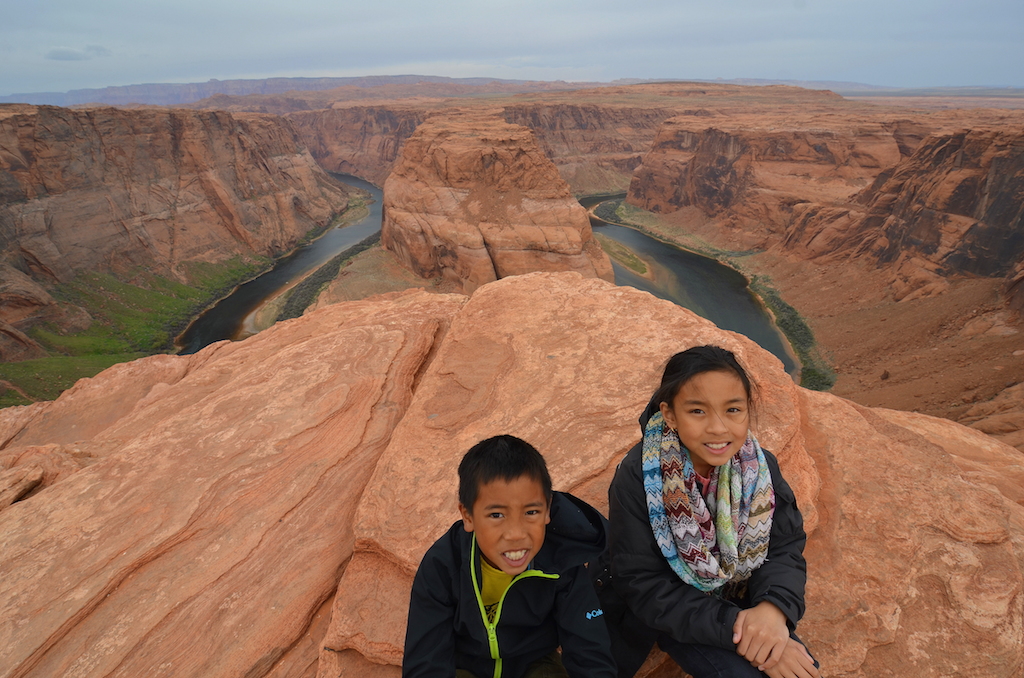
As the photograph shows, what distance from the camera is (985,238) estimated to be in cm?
2966

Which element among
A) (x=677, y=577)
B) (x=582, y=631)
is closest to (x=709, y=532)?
(x=677, y=577)

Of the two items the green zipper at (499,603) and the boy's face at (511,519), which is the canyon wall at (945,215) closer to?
the green zipper at (499,603)

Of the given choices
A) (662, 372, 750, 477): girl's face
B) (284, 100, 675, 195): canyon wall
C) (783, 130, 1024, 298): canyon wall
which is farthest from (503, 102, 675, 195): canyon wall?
(662, 372, 750, 477): girl's face

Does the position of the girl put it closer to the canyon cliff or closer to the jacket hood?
the jacket hood

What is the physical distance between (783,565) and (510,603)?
174 centimetres

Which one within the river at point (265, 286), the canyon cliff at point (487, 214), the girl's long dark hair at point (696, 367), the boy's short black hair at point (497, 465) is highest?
the girl's long dark hair at point (696, 367)

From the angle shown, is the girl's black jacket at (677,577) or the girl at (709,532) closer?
the girl at (709,532)

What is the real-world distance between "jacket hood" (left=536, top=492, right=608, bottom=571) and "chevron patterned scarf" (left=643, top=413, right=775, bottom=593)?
0.39m

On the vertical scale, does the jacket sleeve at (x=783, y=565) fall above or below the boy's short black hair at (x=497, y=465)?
below

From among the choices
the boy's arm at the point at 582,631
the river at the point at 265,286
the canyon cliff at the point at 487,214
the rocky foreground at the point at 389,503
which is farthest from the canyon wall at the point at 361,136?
the boy's arm at the point at 582,631

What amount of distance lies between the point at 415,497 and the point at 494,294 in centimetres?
400

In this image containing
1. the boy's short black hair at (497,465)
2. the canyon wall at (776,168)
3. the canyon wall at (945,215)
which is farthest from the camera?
the canyon wall at (776,168)

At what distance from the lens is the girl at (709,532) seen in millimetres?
2910

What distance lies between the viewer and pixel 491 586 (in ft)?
10.4
